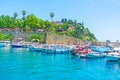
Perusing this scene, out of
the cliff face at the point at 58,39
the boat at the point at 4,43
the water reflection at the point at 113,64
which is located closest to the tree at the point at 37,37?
the cliff face at the point at 58,39

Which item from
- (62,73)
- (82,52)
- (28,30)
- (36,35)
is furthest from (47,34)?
(62,73)

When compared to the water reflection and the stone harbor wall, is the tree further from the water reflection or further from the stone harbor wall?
the water reflection

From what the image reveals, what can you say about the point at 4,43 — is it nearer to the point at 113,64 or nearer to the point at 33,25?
the point at 33,25

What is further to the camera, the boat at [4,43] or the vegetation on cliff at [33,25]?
the vegetation on cliff at [33,25]

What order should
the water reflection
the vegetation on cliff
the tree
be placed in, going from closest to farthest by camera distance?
the water reflection → the tree → the vegetation on cliff

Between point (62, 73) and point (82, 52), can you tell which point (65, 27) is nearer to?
point (82, 52)

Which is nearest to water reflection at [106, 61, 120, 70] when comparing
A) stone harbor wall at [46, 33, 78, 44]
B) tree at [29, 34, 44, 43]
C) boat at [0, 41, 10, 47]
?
boat at [0, 41, 10, 47]

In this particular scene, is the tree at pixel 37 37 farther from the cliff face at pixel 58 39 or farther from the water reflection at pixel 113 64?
the water reflection at pixel 113 64

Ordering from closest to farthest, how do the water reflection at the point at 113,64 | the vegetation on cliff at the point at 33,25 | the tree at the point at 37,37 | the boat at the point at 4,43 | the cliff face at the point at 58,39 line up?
the water reflection at the point at 113,64, the boat at the point at 4,43, the tree at the point at 37,37, the cliff face at the point at 58,39, the vegetation on cliff at the point at 33,25

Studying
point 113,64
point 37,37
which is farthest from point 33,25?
point 113,64

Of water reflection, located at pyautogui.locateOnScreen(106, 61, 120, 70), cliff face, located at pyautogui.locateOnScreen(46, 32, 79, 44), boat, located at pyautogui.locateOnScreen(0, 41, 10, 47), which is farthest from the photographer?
cliff face, located at pyautogui.locateOnScreen(46, 32, 79, 44)

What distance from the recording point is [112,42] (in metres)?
143

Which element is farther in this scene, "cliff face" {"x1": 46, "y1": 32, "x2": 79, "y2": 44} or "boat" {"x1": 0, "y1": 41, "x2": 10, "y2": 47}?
"cliff face" {"x1": 46, "y1": 32, "x2": 79, "y2": 44}

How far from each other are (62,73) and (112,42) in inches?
4036
